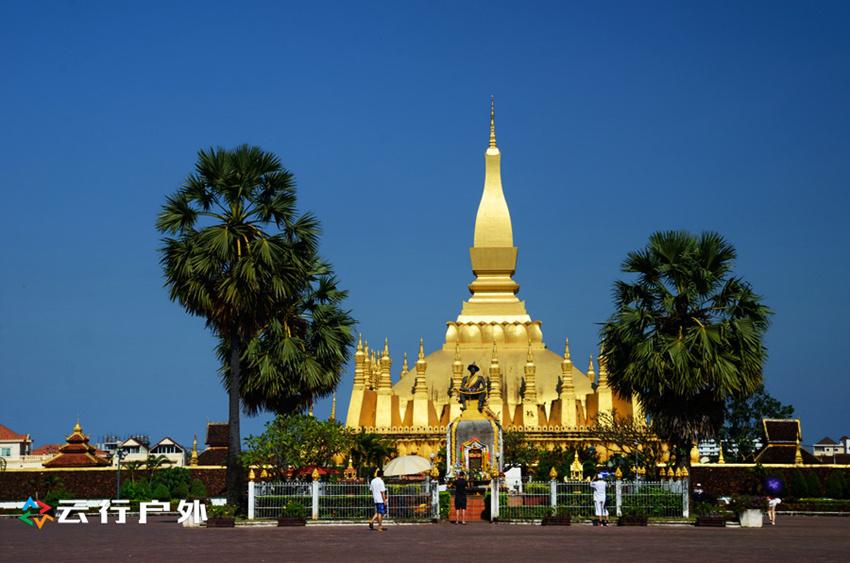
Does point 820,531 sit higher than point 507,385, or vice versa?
point 507,385

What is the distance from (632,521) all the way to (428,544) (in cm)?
1003

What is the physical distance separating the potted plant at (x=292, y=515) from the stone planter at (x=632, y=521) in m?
8.02

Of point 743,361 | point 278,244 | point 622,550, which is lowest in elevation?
point 622,550

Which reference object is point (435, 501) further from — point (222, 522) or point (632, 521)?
point (222, 522)

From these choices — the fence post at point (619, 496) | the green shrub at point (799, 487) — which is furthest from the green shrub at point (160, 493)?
the fence post at point (619, 496)

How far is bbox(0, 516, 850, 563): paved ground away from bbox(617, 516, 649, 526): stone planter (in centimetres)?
89

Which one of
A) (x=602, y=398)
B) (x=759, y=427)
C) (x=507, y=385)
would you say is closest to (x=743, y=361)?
(x=602, y=398)

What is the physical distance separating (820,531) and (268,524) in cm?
1368

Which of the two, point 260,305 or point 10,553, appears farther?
point 260,305

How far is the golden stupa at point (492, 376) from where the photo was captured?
65.6 metres

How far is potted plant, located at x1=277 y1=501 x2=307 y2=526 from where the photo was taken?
116ft

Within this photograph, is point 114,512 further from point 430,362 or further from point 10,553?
point 430,362

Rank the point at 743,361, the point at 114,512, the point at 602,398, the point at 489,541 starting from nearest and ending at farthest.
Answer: the point at 489,541
the point at 743,361
the point at 114,512
the point at 602,398

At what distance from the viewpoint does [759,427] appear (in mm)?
85312
